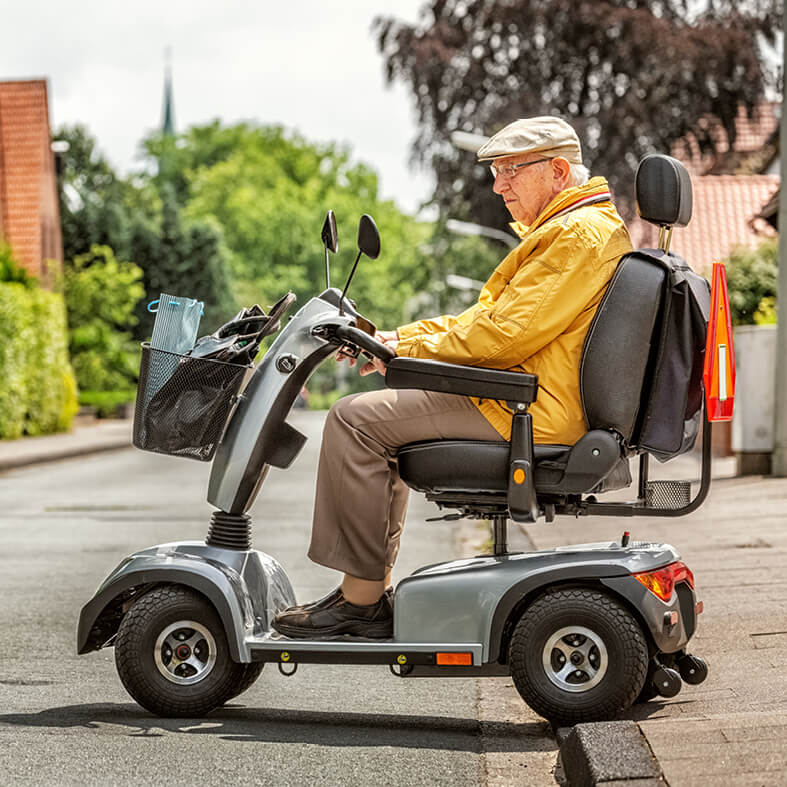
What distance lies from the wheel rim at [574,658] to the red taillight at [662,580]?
8.8 inches

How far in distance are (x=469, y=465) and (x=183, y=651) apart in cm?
114

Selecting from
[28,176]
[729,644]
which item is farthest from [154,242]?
[729,644]

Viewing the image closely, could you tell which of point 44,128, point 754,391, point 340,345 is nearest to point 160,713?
point 340,345

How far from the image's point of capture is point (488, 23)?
30.0 metres

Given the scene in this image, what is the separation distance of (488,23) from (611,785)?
27165 millimetres

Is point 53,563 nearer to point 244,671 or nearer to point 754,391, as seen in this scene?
point 244,671

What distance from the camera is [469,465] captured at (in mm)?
5152

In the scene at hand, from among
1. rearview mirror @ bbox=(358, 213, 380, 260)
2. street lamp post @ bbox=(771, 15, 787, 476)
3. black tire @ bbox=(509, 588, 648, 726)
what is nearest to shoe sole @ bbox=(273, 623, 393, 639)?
black tire @ bbox=(509, 588, 648, 726)

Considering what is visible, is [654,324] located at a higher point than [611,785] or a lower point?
higher

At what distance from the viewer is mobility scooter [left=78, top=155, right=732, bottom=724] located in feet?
16.6

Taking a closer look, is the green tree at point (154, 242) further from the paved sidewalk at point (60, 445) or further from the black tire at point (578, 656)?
the black tire at point (578, 656)

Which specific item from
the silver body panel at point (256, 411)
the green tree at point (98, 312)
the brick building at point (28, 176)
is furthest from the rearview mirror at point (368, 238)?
the green tree at point (98, 312)

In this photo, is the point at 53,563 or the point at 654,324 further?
the point at 53,563

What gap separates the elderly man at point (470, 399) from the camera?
510 cm
